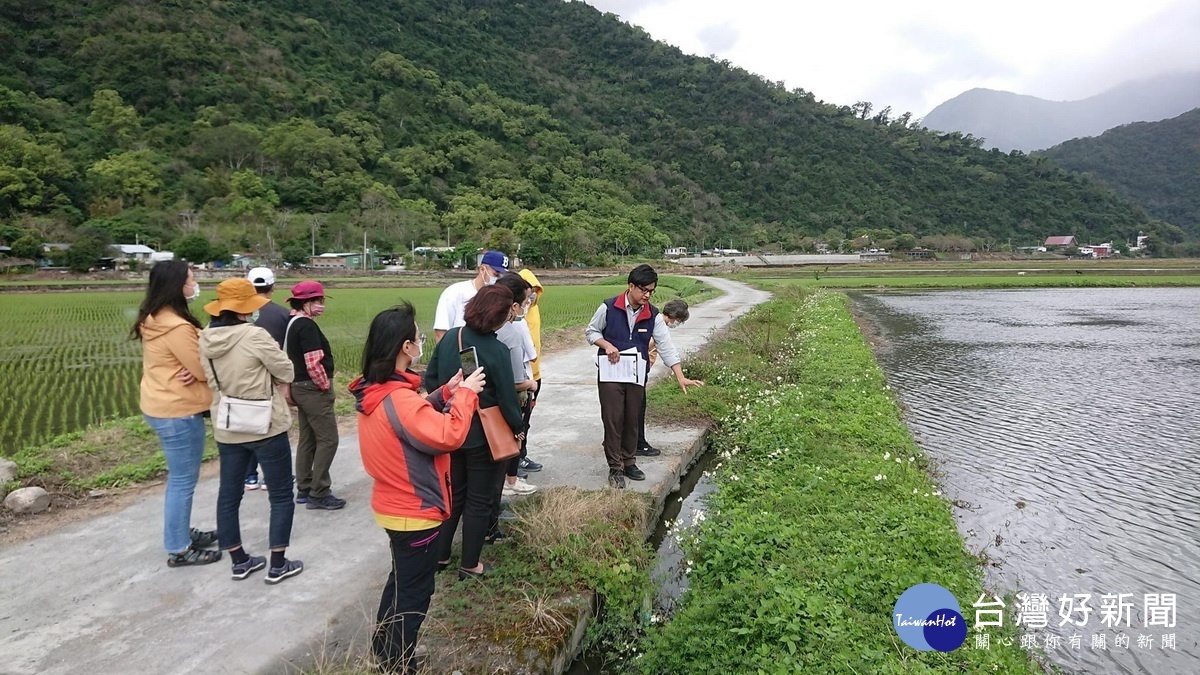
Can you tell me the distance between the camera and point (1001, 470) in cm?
611

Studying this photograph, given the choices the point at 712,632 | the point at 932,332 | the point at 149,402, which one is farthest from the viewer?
the point at 932,332

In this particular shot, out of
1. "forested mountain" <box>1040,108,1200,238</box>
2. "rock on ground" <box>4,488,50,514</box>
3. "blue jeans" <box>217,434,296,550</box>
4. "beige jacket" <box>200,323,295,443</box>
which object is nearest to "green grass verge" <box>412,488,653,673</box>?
"blue jeans" <box>217,434,296,550</box>

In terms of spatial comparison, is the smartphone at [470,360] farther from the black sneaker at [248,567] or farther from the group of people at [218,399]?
the black sneaker at [248,567]

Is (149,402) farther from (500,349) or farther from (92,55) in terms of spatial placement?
(92,55)

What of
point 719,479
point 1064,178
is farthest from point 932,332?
point 1064,178

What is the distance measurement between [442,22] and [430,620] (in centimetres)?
13090

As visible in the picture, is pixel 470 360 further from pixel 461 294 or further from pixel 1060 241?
pixel 1060 241

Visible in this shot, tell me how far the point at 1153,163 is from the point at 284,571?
16453 centimetres

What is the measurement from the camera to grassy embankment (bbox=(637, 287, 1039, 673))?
8.48 feet

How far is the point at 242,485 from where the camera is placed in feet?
10.9

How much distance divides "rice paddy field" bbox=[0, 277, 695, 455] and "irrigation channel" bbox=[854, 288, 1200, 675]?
7518 millimetres

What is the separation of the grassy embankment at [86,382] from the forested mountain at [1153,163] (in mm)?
135121

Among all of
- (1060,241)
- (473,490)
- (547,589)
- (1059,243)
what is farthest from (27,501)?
(1060,241)

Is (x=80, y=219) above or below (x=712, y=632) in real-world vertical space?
above
